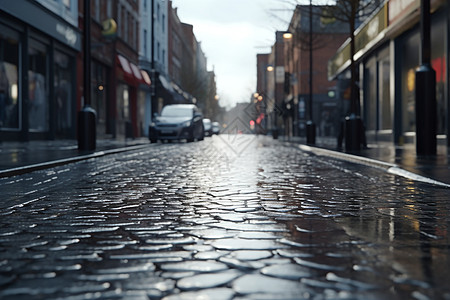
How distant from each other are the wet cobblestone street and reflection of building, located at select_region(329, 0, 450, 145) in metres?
11.7

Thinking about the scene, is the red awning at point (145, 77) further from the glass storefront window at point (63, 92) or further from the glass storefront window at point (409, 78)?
the glass storefront window at point (409, 78)

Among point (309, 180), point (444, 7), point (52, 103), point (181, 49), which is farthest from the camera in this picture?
point (181, 49)

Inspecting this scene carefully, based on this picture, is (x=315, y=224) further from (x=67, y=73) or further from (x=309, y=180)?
(x=67, y=73)

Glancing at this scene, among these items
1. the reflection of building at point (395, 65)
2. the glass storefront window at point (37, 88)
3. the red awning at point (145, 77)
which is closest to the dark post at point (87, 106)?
the glass storefront window at point (37, 88)

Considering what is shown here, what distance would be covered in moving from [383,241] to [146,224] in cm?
190

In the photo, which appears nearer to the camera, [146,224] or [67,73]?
[146,224]

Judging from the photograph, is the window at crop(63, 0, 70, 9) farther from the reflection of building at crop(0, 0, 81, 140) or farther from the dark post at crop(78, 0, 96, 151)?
the dark post at crop(78, 0, 96, 151)

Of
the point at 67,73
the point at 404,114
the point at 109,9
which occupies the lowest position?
the point at 404,114

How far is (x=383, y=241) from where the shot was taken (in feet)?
13.2

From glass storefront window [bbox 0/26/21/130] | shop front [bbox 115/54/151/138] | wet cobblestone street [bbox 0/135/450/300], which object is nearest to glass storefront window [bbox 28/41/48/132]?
glass storefront window [bbox 0/26/21/130]

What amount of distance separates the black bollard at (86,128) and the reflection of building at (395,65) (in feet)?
34.3

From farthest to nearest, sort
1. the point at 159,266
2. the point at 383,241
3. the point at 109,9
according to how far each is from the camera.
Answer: the point at 109,9
the point at 383,241
the point at 159,266

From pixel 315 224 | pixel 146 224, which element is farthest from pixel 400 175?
pixel 146 224

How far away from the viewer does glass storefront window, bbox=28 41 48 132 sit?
20.7m
